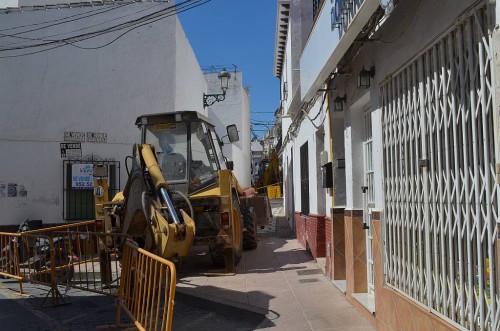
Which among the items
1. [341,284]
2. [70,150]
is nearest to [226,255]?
[341,284]

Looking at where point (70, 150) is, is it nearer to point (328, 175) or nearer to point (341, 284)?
point (328, 175)

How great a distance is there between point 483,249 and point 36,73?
12944 millimetres

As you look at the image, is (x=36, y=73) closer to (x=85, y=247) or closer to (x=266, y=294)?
(x=85, y=247)

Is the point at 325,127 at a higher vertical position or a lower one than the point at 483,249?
higher

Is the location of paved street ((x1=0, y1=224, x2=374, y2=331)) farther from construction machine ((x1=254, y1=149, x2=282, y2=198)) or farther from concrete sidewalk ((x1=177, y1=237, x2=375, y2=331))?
construction machine ((x1=254, y1=149, x2=282, y2=198))

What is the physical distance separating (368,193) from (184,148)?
174 inches

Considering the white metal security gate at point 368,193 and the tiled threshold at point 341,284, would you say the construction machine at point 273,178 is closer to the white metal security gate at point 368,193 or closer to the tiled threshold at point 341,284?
the tiled threshold at point 341,284

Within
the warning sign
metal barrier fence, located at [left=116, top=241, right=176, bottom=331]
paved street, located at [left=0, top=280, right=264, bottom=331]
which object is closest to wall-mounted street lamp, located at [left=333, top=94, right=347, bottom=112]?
paved street, located at [left=0, top=280, right=264, bottom=331]

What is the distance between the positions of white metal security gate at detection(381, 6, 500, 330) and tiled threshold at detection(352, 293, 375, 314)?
875 mm

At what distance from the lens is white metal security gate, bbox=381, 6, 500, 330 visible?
129 inches

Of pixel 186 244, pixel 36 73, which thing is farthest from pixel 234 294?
pixel 36 73

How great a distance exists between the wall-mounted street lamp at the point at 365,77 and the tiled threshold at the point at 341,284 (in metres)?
2.94

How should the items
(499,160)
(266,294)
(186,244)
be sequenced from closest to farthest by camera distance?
(499,160) < (186,244) < (266,294)

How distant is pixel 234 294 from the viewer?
25.3ft
